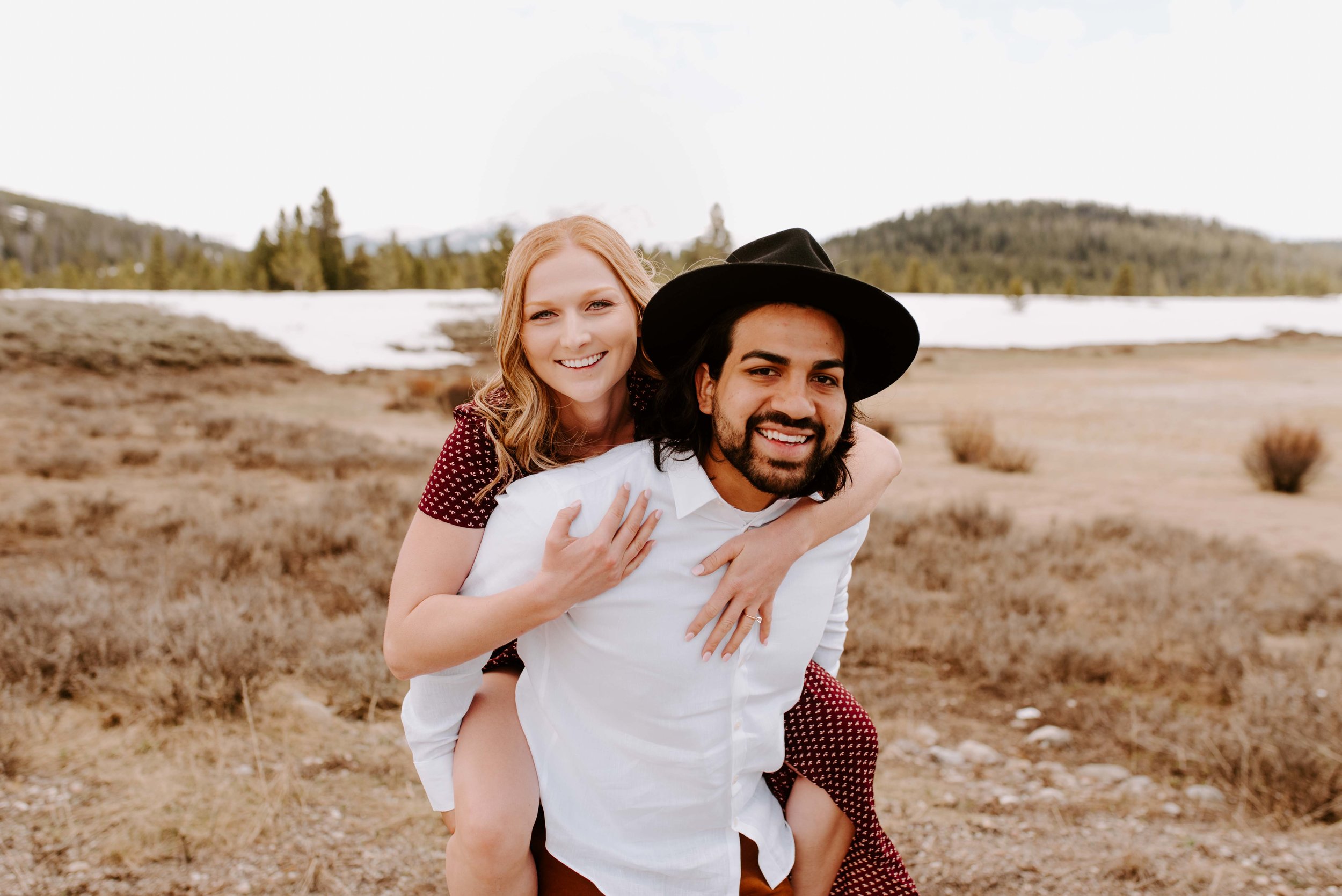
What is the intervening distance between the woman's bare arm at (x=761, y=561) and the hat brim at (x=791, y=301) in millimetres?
307

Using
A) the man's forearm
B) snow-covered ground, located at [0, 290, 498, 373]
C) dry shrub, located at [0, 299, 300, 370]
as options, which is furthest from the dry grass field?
snow-covered ground, located at [0, 290, 498, 373]

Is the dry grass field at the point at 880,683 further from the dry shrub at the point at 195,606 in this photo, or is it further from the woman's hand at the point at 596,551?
the woman's hand at the point at 596,551

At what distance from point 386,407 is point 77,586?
14.3m

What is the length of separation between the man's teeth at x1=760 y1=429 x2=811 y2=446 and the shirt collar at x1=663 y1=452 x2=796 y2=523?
167 mm

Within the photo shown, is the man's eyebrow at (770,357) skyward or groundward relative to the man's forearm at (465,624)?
skyward

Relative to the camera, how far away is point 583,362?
6.95 ft

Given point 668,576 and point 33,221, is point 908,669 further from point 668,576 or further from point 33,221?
point 33,221

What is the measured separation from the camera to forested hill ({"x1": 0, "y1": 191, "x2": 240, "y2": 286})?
4700 inches

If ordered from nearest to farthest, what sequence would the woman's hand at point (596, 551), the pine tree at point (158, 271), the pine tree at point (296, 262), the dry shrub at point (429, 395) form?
the woman's hand at point (596, 551) < the dry shrub at point (429, 395) < the pine tree at point (296, 262) < the pine tree at point (158, 271)

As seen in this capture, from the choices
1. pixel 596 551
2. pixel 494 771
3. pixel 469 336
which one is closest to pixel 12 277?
pixel 469 336

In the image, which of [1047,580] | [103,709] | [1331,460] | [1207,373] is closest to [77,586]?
[103,709]

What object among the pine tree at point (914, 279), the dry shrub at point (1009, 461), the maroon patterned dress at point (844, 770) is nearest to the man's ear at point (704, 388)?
the maroon patterned dress at point (844, 770)

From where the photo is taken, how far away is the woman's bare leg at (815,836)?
213 cm

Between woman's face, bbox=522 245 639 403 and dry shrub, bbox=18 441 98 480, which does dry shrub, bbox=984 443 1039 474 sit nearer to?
woman's face, bbox=522 245 639 403
